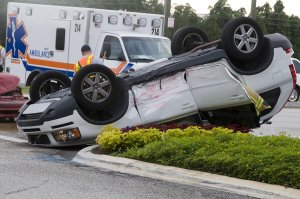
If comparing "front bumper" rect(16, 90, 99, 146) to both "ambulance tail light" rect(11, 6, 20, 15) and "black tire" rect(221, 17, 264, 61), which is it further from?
"ambulance tail light" rect(11, 6, 20, 15)

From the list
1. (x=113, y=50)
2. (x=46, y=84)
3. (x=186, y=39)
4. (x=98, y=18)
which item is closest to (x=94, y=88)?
(x=46, y=84)

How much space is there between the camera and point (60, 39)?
21078mm

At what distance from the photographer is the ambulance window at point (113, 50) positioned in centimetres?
1680

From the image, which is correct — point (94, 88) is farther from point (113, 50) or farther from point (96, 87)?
point (113, 50)

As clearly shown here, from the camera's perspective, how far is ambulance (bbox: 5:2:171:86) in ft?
56.0

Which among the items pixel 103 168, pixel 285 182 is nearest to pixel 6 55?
pixel 103 168

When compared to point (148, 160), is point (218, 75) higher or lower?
higher

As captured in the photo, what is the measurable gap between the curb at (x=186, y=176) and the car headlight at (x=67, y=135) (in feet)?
2.07

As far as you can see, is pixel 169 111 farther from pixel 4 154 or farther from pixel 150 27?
pixel 150 27

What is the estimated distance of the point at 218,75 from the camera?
1045cm

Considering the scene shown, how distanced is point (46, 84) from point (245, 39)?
368 cm

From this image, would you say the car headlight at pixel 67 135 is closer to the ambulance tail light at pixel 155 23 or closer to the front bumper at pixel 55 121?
the front bumper at pixel 55 121

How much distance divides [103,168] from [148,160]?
2.04ft

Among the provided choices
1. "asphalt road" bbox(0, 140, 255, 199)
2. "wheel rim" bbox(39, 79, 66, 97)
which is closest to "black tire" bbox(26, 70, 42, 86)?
"wheel rim" bbox(39, 79, 66, 97)
